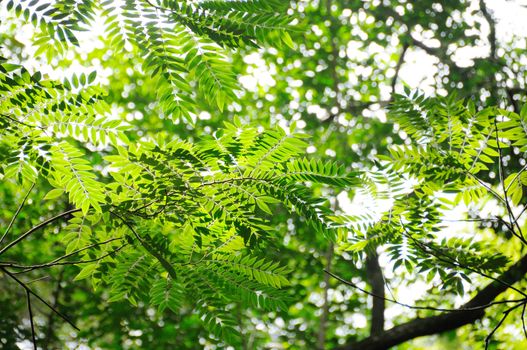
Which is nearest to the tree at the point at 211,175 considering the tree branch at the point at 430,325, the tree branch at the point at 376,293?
the tree branch at the point at 430,325

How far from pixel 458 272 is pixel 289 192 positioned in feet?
2.85

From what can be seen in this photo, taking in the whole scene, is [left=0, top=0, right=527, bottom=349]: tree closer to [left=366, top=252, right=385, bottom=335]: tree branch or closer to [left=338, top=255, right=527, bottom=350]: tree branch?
[left=338, top=255, right=527, bottom=350]: tree branch

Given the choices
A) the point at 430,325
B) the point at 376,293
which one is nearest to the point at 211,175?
the point at 430,325

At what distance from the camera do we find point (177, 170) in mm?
1550

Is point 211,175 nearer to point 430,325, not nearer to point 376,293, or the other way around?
point 430,325

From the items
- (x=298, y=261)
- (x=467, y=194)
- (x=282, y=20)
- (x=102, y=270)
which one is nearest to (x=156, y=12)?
(x=282, y=20)

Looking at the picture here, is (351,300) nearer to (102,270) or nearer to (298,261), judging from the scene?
(298,261)

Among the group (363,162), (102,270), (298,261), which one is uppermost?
(102,270)

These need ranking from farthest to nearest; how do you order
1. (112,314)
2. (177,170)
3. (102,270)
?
(112,314)
(102,270)
(177,170)

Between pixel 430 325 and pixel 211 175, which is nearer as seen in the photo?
pixel 211 175

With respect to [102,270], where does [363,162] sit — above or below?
below

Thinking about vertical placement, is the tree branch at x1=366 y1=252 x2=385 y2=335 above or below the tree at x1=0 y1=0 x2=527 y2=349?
below

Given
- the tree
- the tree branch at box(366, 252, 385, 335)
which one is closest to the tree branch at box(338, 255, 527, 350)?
the tree branch at box(366, 252, 385, 335)

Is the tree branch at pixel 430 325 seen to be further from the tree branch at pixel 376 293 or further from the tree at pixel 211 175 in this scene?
the tree at pixel 211 175
